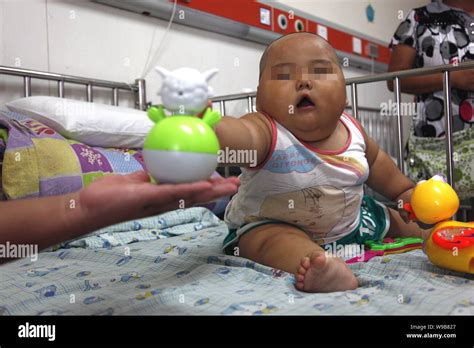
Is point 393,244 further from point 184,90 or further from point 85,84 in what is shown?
point 85,84

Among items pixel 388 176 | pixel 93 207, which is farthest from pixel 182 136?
pixel 388 176

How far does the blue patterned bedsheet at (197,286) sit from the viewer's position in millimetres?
703

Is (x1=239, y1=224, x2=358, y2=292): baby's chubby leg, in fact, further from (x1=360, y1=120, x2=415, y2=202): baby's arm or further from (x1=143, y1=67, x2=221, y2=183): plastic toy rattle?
(x1=360, y1=120, x2=415, y2=202): baby's arm

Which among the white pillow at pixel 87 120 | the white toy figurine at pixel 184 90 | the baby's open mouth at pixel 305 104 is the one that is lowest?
the white toy figurine at pixel 184 90

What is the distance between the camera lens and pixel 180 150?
58 cm

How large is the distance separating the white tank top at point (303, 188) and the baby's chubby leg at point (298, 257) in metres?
0.05

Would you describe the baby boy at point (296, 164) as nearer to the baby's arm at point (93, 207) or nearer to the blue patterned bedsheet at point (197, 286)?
the blue patterned bedsheet at point (197, 286)

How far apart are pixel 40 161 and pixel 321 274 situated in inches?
35.5

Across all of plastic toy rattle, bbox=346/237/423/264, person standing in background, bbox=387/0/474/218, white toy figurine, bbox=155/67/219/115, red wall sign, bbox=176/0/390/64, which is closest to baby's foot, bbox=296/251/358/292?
plastic toy rattle, bbox=346/237/423/264

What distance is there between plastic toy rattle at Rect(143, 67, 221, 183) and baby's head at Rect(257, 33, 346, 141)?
366 millimetres

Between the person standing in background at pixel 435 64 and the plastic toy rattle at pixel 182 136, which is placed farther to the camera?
the person standing in background at pixel 435 64

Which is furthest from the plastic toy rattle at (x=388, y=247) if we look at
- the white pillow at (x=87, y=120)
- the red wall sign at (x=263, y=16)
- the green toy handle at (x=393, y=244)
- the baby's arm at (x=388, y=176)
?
the red wall sign at (x=263, y=16)
